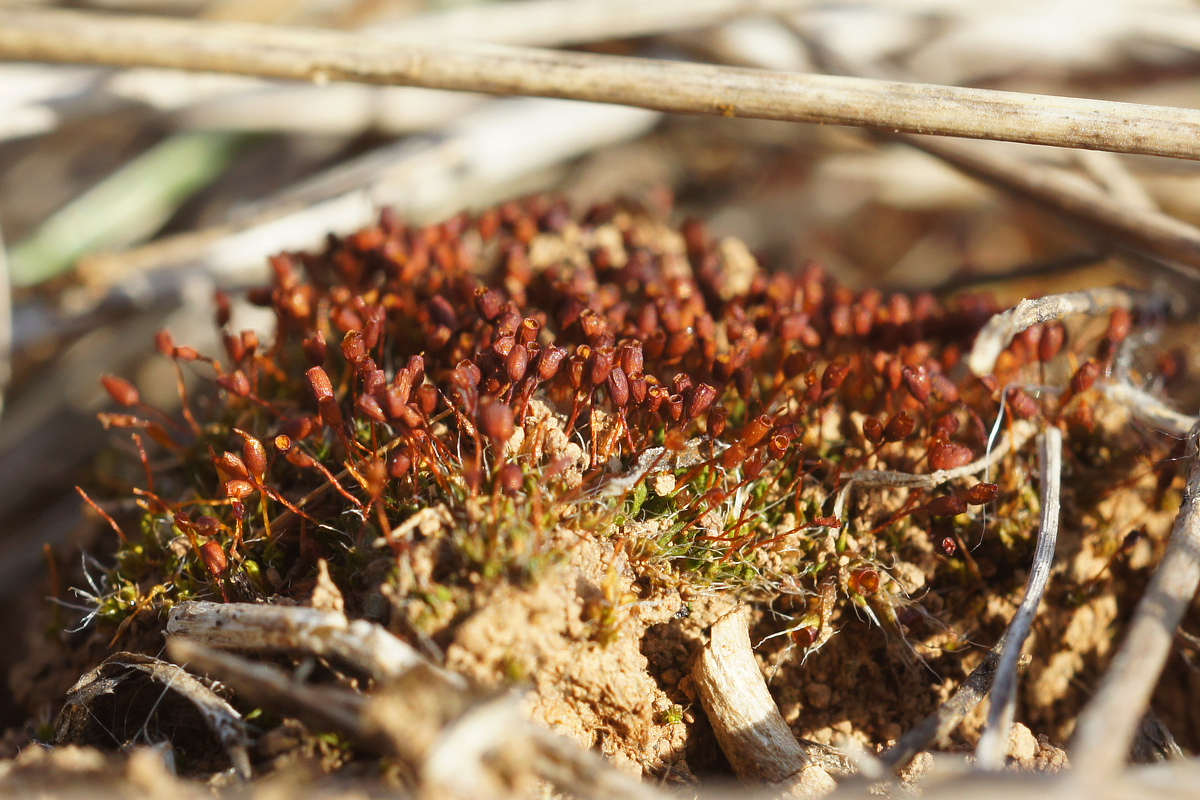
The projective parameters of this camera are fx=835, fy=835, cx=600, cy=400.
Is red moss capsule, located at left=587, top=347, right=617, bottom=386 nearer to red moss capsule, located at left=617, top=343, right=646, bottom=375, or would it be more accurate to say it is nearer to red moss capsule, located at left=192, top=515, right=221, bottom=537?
red moss capsule, located at left=617, top=343, right=646, bottom=375

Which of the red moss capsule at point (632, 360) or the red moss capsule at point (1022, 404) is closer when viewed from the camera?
the red moss capsule at point (632, 360)

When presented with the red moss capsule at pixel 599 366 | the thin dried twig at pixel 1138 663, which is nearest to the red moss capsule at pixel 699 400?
→ the red moss capsule at pixel 599 366

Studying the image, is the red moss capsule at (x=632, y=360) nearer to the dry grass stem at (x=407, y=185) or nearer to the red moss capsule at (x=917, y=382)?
the red moss capsule at (x=917, y=382)

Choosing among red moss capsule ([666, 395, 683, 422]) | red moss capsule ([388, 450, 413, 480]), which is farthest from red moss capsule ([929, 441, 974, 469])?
red moss capsule ([388, 450, 413, 480])

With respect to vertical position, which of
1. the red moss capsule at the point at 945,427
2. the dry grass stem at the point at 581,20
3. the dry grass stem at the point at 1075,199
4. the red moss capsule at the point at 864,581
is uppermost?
the dry grass stem at the point at 581,20

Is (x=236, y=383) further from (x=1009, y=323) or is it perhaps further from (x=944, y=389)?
(x=1009, y=323)
